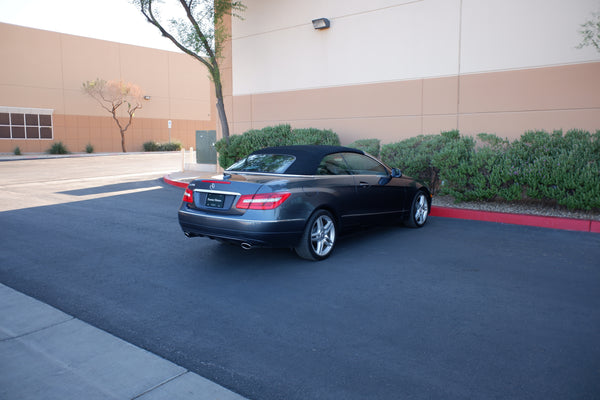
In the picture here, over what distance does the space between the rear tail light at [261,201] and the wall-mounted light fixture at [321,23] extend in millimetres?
10022

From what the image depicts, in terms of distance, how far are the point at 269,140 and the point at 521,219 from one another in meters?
7.58

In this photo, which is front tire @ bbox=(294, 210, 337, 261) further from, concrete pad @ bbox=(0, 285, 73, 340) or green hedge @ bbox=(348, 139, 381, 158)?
green hedge @ bbox=(348, 139, 381, 158)

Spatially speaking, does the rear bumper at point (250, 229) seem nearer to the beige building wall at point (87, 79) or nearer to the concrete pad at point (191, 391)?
the concrete pad at point (191, 391)

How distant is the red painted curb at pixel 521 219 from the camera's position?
27.9ft

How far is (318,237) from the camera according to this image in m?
6.43

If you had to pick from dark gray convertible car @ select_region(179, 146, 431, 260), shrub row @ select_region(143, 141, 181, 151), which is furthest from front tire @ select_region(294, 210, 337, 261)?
shrub row @ select_region(143, 141, 181, 151)

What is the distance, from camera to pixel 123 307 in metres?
4.75

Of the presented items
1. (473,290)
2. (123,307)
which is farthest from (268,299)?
(473,290)

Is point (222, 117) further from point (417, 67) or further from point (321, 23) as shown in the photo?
point (417, 67)

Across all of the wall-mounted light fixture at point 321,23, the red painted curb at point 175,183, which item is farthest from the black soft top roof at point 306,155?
the red painted curb at point 175,183

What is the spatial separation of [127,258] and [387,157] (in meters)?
7.23

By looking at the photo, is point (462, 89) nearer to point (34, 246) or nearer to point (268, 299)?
point (268, 299)

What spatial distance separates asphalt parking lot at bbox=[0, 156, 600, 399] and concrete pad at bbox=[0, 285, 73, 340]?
16 cm

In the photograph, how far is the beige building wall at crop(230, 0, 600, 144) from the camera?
1069 centimetres
